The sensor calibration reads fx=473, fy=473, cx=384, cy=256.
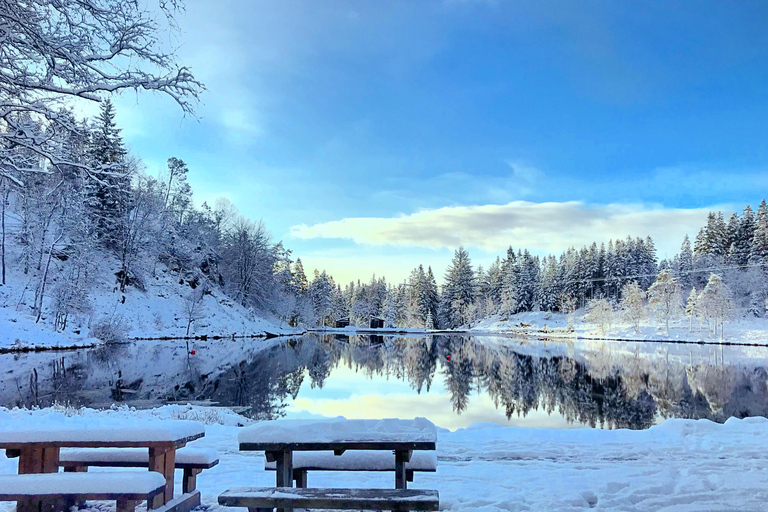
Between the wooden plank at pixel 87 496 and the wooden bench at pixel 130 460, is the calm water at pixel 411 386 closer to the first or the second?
the wooden bench at pixel 130 460

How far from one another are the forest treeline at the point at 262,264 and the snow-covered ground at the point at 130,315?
2.73 feet

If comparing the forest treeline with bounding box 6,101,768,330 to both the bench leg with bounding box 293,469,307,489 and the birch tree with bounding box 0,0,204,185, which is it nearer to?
the birch tree with bounding box 0,0,204,185

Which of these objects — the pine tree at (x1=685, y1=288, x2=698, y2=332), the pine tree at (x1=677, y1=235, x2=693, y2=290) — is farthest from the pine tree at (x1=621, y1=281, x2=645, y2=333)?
the pine tree at (x1=677, y1=235, x2=693, y2=290)

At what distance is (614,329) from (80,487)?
231 feet

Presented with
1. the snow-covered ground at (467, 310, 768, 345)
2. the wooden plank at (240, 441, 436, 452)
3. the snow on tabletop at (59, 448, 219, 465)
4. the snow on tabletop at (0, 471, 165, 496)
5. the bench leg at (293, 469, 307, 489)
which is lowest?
the snow-covered ground at (467, 310, 768, 345)

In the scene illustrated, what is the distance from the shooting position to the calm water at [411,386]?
14125 millimetres

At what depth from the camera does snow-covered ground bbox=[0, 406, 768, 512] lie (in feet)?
13.8

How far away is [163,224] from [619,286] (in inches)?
2789

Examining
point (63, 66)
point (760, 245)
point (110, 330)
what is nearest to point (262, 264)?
point (110, 330)

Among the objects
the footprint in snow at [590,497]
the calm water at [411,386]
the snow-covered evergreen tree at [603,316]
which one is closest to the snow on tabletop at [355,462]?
A: the footprint in snow at [590,497]

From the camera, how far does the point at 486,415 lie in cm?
1428

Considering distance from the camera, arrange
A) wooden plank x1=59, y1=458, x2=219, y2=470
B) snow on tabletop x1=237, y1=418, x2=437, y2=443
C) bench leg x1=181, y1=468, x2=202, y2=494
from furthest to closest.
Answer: bench leg x1=181, y1=468, x2=202, y2=494 < wooden plank x1=59, y1=458, x2=219, y2=470 < snow on tabletop x1=237, y1=418, x2=437, y2=443

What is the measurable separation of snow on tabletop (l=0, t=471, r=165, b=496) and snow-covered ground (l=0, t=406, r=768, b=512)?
38.9 inches

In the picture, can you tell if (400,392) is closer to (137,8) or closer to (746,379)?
(746,379)
